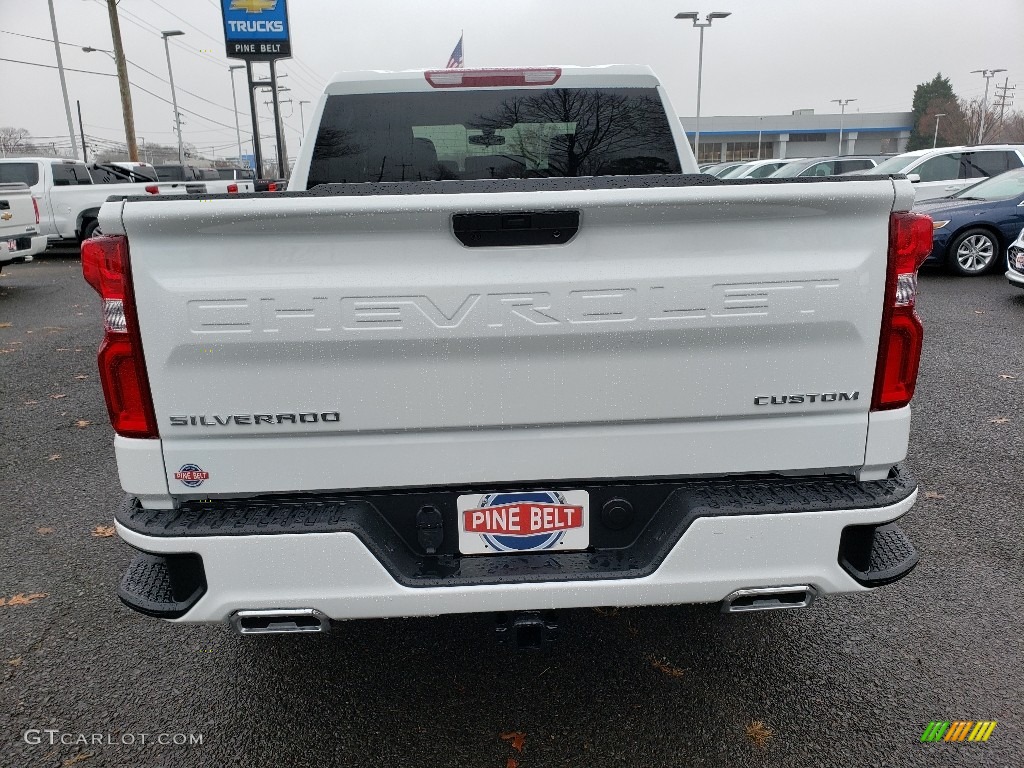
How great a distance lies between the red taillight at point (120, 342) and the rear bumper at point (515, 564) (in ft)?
0.95

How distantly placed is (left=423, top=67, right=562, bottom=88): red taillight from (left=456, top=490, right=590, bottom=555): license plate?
2.43m

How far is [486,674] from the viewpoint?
2766mm

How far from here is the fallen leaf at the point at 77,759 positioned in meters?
2.38

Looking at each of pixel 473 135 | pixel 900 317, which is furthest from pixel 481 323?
pixel 473 135

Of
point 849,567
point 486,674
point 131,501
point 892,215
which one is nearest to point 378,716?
point 486,674

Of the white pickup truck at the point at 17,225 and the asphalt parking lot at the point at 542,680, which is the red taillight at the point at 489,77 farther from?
the white pickup truck at the point at 17,225

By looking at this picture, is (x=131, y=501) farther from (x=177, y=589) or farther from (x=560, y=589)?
(x=560, y=589)

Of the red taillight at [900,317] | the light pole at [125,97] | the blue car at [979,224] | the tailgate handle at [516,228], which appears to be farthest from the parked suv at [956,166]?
the light pole at [125,97]

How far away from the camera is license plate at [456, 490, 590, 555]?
2.16 m

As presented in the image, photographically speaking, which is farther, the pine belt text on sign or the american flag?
the american flag

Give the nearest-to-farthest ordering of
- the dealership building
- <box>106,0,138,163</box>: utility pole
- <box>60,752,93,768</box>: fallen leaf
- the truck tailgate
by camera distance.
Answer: the truck tailgate, <box>60,752,93,768</box>: fallen leaf, <box>106,0,138,163</box>: utility pole, the dealership building

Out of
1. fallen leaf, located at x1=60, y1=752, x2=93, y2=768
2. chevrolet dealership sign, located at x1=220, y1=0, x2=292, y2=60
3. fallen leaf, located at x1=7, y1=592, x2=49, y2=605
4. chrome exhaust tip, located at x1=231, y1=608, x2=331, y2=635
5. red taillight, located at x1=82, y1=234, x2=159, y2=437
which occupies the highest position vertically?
chevrolet dealership sign, located at x1=220, y1=0, x2=292, y2=60

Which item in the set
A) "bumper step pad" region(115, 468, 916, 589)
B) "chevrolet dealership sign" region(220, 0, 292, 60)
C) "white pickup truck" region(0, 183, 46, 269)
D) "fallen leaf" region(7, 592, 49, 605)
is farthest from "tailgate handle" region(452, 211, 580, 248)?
"chevrolet dealership sign" region(220, 0, 292, 60)

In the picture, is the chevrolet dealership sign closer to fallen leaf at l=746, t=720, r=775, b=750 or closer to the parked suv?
the parked suv
